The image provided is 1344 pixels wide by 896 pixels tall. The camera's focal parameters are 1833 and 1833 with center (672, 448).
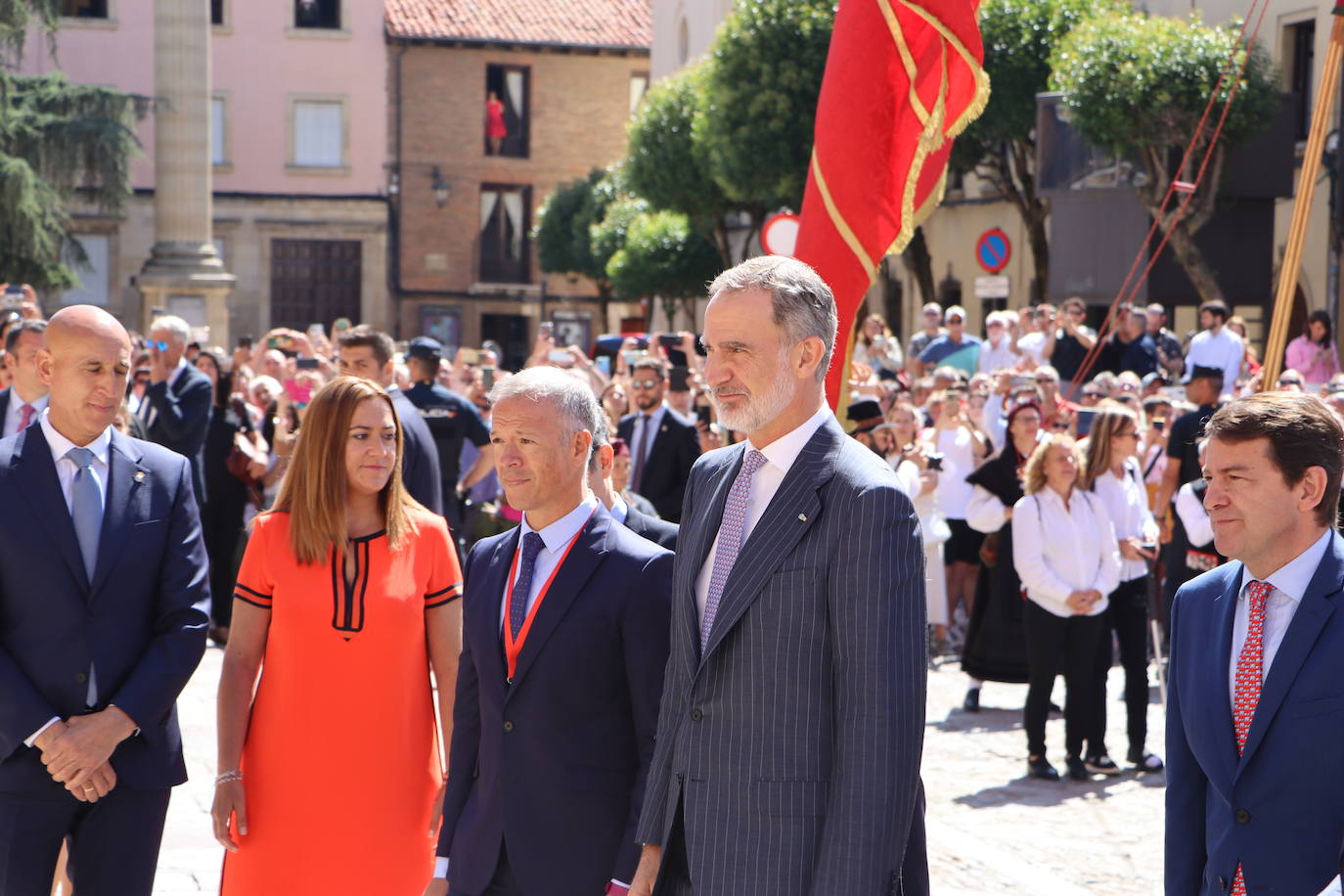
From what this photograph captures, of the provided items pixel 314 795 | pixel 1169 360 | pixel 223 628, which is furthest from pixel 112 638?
pixel 1169 360

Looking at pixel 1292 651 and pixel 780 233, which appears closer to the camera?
pixel 1292 651

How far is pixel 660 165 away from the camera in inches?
1505

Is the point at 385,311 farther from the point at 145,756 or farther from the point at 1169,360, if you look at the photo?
the point at 145,756

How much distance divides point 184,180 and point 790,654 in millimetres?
33515

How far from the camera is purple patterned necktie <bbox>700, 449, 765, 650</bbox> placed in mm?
3639

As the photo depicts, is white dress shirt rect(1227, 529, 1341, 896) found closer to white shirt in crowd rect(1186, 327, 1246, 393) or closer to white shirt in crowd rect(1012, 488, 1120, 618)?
white shirt in crowd rect(1012, 488, 1120, 618)

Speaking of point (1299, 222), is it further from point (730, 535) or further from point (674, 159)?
point (674, 159)

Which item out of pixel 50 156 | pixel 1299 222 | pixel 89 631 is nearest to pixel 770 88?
pixel 50 156

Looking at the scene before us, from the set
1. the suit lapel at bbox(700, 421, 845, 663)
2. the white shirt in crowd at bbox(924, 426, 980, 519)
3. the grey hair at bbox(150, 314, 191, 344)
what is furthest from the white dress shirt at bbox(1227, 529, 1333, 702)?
the white shirt in crowd at bbox(924, 426, 980, 519)

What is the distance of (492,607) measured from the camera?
4223 mm

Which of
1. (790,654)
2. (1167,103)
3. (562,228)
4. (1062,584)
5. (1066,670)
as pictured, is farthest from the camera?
(562,228)

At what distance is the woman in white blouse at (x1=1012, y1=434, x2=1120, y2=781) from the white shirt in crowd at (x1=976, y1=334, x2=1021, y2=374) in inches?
357

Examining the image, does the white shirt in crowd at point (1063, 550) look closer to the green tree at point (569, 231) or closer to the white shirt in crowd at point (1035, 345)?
the white shirt in crowd at point (1035, 345)

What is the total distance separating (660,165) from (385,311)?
1574 cm
